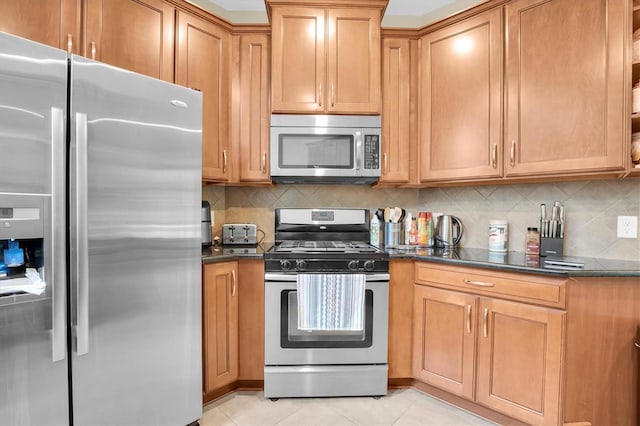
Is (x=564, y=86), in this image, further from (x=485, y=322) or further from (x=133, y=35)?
(x=133, y=35)

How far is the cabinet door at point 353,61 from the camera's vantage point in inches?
82.7

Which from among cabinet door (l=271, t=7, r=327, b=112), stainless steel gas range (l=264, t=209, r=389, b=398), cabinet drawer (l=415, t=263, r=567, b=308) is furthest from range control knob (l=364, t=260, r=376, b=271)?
cabinet door (l=271, t=7, r=327, b=112)

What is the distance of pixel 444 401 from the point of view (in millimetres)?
1919

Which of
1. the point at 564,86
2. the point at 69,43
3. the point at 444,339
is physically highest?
the point at 69,43

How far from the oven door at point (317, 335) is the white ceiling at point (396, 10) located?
2.05 meters

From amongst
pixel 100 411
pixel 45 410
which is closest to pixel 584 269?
pixel 100 411

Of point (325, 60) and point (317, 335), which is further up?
point (325, 60)

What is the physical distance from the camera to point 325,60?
2.11 metres

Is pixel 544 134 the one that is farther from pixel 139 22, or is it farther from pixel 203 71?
pixel 139 22

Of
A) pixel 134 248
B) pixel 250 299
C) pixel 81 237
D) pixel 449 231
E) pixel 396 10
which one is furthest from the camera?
pixel 396 10

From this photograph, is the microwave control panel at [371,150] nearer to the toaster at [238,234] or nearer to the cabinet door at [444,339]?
the cabinet door at [444,339]

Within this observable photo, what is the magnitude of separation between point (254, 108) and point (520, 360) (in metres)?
2.18

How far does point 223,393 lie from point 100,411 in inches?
30.9

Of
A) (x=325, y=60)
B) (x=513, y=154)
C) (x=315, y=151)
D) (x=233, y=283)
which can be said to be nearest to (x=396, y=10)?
(x=325, y=60)
